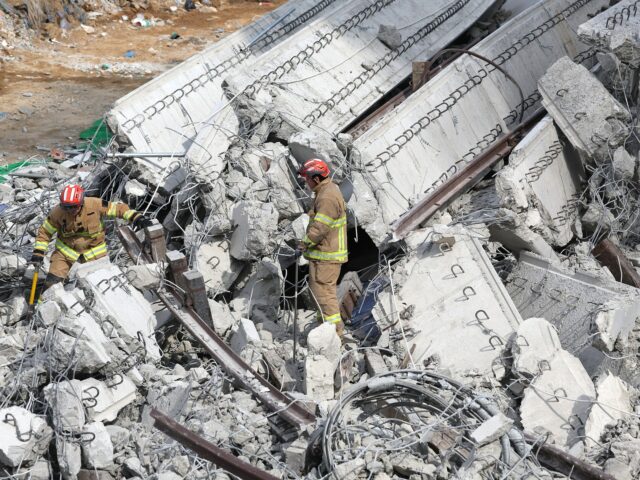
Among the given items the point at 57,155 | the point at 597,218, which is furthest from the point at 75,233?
the point at 597,218

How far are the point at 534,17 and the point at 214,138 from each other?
4.67m

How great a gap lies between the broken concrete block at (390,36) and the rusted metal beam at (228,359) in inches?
170

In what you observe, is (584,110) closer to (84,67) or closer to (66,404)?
(66,404)

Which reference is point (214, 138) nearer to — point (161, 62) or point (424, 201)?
point (424, 201)

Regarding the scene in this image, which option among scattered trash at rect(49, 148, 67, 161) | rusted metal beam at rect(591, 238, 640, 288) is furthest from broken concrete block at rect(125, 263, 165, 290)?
scattered trash at rect(49, 148, 67, 161)

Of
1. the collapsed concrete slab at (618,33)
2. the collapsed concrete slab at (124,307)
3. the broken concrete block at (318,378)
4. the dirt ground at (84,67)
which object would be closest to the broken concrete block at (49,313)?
the collapsed concrete slab at (124,307)

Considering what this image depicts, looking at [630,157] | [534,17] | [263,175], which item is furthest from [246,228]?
[534,17]

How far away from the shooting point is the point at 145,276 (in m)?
6.48

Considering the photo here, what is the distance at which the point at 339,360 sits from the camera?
236 inches

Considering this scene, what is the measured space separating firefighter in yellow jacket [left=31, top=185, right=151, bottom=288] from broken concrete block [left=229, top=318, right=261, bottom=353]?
1275 millimetres

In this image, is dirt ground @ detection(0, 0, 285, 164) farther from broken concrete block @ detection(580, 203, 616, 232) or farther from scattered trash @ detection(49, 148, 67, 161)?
broken concrete block @ detection(580, 203, 616, 232)

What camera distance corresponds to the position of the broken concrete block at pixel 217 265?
7.10 metres

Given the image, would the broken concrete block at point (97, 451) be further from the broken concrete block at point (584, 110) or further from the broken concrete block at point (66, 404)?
the broken concrete block at point (584, 110)

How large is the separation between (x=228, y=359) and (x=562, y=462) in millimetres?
2531
